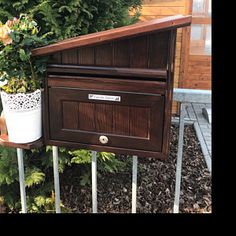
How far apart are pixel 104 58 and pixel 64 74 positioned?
153mm

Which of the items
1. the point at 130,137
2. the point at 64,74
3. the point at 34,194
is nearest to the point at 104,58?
the point at 64,74

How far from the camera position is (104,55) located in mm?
997

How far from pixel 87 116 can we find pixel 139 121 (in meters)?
0.18

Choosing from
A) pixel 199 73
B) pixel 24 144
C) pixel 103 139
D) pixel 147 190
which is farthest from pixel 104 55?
pixel 199 73

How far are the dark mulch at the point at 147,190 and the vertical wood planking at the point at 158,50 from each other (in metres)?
1.52

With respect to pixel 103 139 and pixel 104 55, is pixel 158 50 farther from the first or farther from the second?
pixel 103 139

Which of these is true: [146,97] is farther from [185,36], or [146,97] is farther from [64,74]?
[185,36]

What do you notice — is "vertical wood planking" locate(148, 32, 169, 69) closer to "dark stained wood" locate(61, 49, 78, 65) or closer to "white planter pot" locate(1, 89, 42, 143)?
"dark stained wood" locate(61, 49, 78, 65)

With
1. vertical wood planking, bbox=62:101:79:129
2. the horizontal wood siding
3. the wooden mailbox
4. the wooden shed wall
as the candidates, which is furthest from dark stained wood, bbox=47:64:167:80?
the horizontal wood siding

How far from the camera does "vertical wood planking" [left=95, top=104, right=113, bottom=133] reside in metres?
1.03

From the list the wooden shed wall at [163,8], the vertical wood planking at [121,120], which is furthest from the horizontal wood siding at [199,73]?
the vertical wood planking at [121,120]

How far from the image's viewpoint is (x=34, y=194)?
2166 mm

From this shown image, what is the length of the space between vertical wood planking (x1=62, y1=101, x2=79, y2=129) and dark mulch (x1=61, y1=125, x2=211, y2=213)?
1263 millimetres

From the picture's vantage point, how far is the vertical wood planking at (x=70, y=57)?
102 cm
